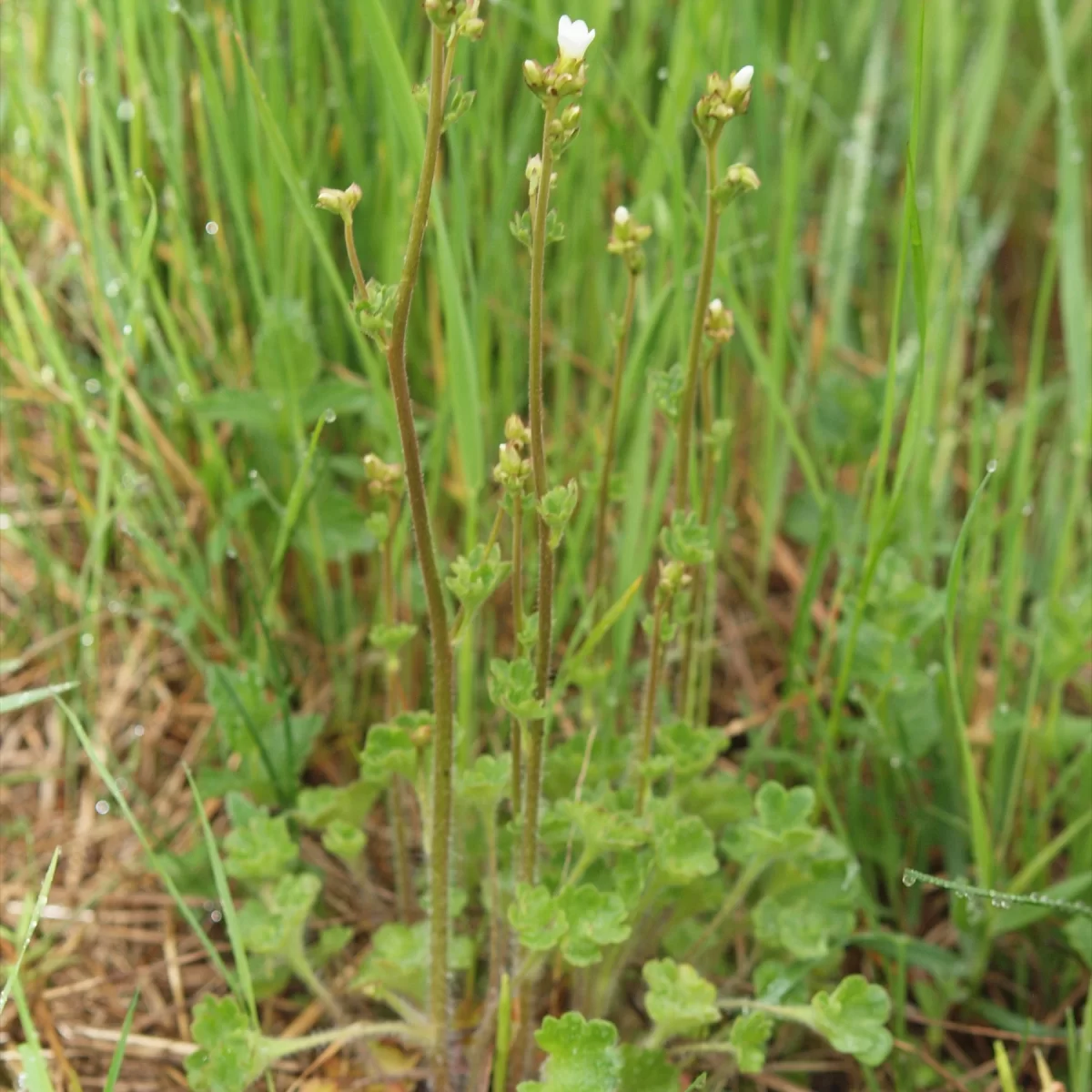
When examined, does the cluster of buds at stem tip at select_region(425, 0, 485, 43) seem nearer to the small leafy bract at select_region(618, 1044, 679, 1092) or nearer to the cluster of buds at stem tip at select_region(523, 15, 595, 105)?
the cluster of buds at stem tip at select_region(523, 15, 595, 105)

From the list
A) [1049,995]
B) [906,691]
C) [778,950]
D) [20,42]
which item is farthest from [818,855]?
[20,42]

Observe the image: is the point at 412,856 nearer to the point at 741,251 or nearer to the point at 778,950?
the point at 778,950

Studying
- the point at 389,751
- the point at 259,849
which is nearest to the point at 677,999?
the point at 389,751

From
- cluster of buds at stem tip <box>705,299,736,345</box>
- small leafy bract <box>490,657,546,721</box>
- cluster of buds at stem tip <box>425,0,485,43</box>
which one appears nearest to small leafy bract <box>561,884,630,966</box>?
small leafy bract <box>490,657,546,721</box>

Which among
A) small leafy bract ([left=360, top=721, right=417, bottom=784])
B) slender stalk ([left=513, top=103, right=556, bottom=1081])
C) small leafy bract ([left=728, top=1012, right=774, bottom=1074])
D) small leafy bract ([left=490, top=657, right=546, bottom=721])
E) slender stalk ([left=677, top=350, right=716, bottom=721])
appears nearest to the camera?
slender stalk ([left=513, top=103, right=556, bottom=1081])

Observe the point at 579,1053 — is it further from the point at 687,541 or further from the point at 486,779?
the point at 687,541
